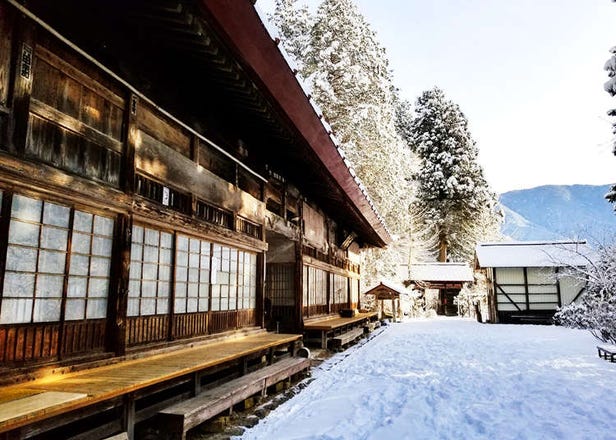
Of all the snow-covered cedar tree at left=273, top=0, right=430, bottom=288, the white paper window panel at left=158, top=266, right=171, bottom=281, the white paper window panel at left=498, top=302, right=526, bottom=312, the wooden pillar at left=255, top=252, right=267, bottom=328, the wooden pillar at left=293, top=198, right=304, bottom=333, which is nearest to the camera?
the white paper window panel at left=158, top=266, right=171, bottom=281

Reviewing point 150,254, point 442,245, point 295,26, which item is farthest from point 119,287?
point 442,245

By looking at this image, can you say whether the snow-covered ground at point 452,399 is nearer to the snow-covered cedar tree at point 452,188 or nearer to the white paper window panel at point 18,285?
the white paper window panel at point 18,285

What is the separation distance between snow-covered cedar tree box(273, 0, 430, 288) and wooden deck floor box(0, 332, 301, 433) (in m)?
19.0

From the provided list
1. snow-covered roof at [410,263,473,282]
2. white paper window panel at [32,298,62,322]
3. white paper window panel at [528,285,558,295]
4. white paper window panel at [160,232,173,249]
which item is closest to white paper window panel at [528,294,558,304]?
white paper window panel at [528,285,558,295]

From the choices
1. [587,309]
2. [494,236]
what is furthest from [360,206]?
[494,236]

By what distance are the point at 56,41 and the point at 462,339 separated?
52.4ft

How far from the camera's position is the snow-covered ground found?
528cm

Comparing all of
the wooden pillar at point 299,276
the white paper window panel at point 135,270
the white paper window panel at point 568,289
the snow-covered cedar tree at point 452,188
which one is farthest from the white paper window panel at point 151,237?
the snow-covered cedar tree at point 452,188

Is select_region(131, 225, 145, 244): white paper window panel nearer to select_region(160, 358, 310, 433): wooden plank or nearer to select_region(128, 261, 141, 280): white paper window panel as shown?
select_region(128, 261, 141, 280): white paper window panel

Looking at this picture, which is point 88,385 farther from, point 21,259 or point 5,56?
point 5,56

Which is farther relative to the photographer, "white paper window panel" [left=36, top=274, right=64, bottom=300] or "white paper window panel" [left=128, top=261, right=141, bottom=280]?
"white paper window panel" [left=128, top=261, right=141, bottom=280]

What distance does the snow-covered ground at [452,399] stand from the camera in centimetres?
528

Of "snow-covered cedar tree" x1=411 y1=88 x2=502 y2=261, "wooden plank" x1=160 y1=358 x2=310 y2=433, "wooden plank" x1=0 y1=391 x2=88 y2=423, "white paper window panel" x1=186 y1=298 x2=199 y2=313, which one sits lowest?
"wooden plank" x1=160 y1=358 x2=310 y2=433

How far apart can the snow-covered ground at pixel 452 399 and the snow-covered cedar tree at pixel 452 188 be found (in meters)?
28.0
